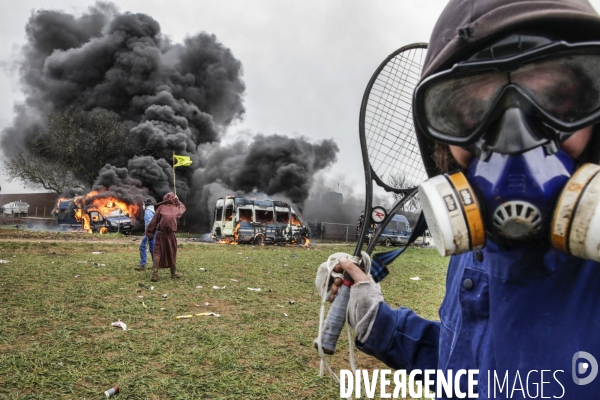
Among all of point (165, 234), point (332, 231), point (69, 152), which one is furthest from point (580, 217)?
point (69, 152)

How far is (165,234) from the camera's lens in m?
8.78

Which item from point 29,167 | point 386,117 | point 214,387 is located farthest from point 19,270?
point 29,167

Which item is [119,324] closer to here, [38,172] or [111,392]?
[111,392]

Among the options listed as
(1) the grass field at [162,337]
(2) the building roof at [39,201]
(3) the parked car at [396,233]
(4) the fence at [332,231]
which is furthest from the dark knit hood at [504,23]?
(2) the building roof at [39,201]

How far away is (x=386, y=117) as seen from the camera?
2.29 meters

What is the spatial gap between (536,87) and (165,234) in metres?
8.51

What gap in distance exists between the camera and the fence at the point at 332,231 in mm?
37562

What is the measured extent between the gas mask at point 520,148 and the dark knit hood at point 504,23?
4 cm

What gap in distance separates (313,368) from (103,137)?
128 feet

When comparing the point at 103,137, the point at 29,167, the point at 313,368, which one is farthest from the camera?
the point at 103,137

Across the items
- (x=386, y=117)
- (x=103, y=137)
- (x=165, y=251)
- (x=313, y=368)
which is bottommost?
(x=313, y=368)

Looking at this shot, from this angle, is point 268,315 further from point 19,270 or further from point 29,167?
point 29,167

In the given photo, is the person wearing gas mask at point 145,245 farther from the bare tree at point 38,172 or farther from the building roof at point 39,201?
the building roof at point 39,201

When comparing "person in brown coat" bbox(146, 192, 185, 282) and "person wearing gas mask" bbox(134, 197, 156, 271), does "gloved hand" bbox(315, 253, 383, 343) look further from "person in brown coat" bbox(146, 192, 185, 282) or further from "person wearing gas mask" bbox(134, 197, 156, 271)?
"person wearing gas mask" bbox(134, 197, 156, 271)
